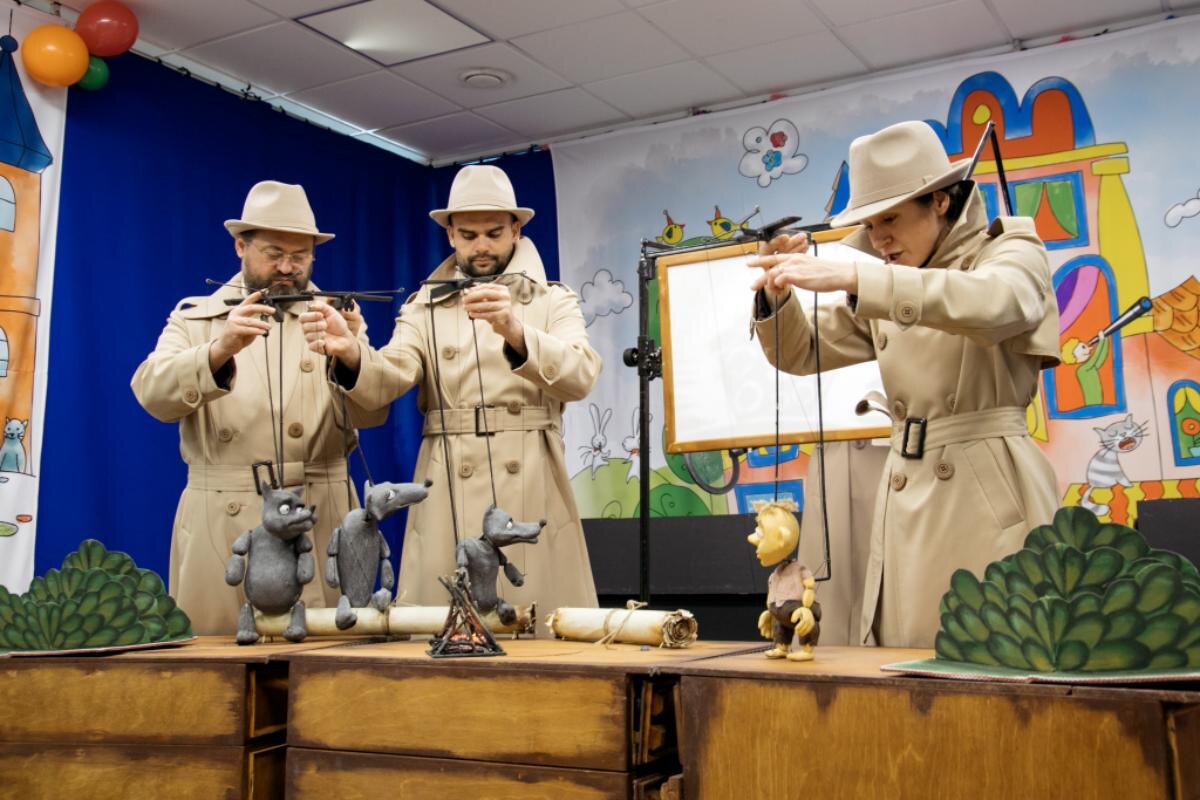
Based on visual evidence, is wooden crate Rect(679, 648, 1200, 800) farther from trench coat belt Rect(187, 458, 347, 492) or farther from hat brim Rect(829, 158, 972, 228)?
trench coat belt Rect(187, 458, 347, 492)

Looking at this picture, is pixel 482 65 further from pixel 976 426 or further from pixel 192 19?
pixel 976 426

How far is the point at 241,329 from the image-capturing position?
2617mm

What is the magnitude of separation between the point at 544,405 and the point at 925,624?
3.93 ft

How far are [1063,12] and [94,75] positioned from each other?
3922 millimetres

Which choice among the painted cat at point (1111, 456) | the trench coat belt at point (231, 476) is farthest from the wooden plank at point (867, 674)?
the painted cat at point (1111, 456)

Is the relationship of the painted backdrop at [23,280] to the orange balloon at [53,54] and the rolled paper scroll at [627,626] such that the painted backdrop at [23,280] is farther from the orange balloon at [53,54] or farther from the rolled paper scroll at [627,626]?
the rolled paper scroll at [627,626]

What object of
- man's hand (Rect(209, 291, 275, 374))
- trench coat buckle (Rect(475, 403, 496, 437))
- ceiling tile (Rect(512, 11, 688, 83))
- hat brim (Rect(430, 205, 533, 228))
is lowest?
trench coat buckle (Rect(475, 403, 496, 437))

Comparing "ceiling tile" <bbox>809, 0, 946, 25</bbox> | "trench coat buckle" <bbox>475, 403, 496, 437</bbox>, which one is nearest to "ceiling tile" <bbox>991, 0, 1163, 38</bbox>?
"ceiling tile" <bbox>809, 0, 946, 25</bbox>

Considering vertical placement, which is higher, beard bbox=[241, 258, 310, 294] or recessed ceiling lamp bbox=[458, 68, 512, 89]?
recessed ceiling lamp bbox=[458, 68, 512, 89]

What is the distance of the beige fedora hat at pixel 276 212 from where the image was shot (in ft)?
9.92

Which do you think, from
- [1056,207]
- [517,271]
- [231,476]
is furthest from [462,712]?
[1056,207]

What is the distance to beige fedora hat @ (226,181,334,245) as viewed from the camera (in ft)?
9.92

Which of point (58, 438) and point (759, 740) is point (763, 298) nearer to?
point (759, 740)

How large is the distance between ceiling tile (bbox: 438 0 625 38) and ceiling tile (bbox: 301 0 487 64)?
0.07m
